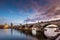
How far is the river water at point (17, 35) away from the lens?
3.10m

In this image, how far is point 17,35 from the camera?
10.4ft

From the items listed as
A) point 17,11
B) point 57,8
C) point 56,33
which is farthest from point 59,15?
point 17,11

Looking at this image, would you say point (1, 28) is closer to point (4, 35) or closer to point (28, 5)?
point (4, 35)

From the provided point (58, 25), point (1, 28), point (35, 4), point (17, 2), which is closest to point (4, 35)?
point (1, 28)

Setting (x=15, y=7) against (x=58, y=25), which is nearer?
(x=58, y=25)

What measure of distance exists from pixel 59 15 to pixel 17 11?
3.61 ft

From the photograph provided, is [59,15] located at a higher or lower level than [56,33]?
higher

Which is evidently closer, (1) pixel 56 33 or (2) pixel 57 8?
(1) pixel 56 33

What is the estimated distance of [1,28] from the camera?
10.8 ft

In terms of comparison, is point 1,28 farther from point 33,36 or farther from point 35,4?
point 35,4

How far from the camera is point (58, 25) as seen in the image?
2982 mm

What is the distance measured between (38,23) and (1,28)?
101 cm

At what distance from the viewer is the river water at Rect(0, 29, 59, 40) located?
3.10m

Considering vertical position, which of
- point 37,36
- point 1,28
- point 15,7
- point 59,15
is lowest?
point 37,36
